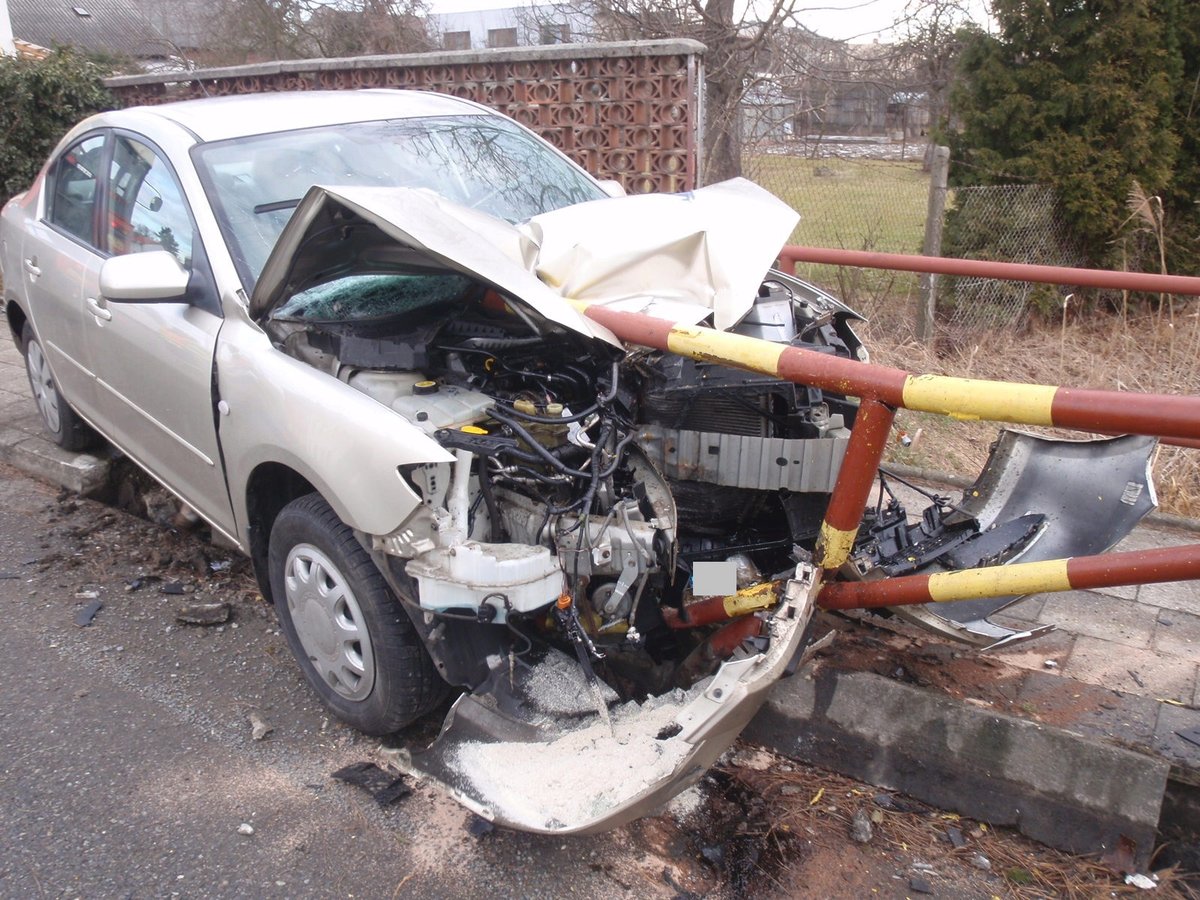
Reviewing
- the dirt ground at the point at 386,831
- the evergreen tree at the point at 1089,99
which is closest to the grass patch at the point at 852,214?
the evergreen tree at the point at 1089,99

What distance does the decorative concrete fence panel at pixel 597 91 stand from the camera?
7105 mm

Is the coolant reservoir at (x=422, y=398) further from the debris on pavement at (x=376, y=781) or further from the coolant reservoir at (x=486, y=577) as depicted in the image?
the debris on pavement at (x=376, y=781)

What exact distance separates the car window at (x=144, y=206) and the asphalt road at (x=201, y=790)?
4.80 feet

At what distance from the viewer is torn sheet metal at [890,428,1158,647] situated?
2.89m

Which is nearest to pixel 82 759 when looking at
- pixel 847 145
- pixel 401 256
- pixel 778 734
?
pixel 401 256

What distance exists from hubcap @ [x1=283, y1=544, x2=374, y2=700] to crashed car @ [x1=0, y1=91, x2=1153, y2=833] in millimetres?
11

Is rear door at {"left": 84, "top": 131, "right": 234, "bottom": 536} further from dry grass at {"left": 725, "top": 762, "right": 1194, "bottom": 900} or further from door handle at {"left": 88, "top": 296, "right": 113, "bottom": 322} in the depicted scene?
dry grass at {"left": 725, "top": 762, "right": 1194, "bottom": 900}

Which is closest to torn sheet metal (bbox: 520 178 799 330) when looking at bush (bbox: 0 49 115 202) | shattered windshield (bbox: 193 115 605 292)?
shattered windshield (bbox: 193 115 605 292)

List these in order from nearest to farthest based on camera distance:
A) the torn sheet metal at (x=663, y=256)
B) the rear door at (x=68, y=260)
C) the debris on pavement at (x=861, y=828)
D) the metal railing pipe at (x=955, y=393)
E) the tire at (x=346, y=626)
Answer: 1. the metal railing pipe at (x=955, y=393)
2. the debris on pavement at (x=861, y=828)
3. the tire at (x=346, y=626)
4. the torn sheet metal at (x=663, y=256)
5. the rear door at (x=68, y=260)

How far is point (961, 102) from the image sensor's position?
8117 mm

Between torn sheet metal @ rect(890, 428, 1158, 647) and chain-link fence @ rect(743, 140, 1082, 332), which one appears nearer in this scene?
torn sheet metal @ rect(890, 428, 1158, 647)

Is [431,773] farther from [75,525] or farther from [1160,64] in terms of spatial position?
[1160,64]

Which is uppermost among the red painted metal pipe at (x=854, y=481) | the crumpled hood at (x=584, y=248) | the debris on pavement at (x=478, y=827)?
the crumpled hood at (x=584, y=248)

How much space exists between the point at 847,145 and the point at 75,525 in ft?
31.5
